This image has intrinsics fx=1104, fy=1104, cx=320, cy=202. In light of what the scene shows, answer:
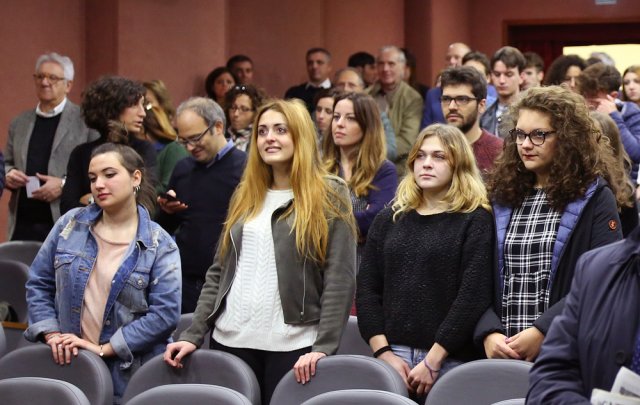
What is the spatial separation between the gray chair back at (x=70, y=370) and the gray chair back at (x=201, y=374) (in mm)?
75

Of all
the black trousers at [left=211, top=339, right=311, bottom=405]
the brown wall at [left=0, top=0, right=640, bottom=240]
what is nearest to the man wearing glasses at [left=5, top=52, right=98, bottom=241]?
the brown wall at [left=0, top=0, right=640, bottom=240]

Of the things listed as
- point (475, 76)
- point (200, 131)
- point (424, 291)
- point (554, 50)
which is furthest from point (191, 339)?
point (554, 50)

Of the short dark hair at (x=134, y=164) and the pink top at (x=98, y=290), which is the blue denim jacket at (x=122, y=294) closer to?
the pink top at (x=98, y=290)

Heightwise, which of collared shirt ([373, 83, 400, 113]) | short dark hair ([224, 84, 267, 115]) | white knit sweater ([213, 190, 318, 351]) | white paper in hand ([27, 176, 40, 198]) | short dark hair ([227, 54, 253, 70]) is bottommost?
white knit sweater ([213, 190, 318, 351])

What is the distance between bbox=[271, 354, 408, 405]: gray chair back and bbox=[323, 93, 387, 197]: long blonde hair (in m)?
1.12

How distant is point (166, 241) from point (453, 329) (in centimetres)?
104

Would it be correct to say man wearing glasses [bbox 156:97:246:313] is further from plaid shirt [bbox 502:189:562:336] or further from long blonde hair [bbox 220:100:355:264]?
plaid shirt [bbox 502:189:562:336]

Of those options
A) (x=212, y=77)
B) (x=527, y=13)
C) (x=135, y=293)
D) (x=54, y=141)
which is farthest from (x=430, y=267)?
(x=527, y=13)

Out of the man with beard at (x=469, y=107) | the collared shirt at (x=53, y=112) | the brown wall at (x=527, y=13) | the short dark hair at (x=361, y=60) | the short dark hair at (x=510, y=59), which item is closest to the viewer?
the man with beard at (x=469, y=107)

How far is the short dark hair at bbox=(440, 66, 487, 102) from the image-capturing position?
4195mm

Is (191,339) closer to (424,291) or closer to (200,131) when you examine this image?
(424,291)

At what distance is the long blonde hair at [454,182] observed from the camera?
324 centimetres

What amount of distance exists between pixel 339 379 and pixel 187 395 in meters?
0.45

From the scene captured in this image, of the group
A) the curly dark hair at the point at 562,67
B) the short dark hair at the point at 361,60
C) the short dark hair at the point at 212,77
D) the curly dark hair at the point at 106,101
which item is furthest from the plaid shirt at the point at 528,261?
the short dark hair at the point at 361,60
